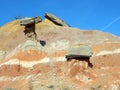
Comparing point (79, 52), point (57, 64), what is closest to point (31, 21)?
point (57, 64)

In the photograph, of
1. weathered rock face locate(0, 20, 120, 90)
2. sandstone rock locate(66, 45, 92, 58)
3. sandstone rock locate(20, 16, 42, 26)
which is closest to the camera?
weathered rock face locate(0, 20, 120, 90)

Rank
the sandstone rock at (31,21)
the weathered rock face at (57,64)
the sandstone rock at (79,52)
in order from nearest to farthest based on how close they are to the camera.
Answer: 1. the weathered rock face at (57,64)
2. the sandstone rock at (79,52)
3. the sandstone rock at (31,21)

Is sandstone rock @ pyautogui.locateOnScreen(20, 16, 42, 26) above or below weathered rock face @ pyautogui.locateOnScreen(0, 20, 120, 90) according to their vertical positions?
above

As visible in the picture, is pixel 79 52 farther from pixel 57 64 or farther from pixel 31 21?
pixel 31 21

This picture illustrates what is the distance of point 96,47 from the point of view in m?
60.2

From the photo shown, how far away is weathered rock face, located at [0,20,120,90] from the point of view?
43938 millimetres

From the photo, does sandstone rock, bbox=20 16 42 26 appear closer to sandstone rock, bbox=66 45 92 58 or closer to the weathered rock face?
the weathered rock face

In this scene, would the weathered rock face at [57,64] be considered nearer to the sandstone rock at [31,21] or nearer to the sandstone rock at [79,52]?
the sandstone rock at [79,52]

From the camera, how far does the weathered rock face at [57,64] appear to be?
43.9 metres

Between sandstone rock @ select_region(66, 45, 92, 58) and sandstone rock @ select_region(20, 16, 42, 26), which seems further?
sandstone rock @ select_region(20, 16, 42, 26)

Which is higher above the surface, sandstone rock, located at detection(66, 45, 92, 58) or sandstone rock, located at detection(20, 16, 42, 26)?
sandstone rock, located at detection(20, 16, 42, 26)

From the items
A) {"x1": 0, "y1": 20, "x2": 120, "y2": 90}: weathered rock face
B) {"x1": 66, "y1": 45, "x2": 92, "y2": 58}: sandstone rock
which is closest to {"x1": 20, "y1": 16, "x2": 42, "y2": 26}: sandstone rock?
{"x1": 0, "y1": 20, "x2": 120, "y2": 90}: weathered rock face

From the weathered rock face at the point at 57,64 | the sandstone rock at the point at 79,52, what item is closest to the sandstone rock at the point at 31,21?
the weathered rock face at the point at 57,64

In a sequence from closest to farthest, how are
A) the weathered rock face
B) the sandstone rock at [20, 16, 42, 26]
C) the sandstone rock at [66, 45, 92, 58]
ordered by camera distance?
the weathered rock face, the sandstone rock at [66, 45, 92, 58], the sandstone rock at [20, 16, 42, 26]
